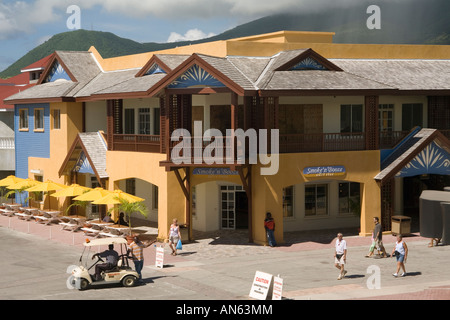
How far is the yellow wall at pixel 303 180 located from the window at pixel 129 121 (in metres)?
11.4

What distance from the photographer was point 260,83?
1223 inches

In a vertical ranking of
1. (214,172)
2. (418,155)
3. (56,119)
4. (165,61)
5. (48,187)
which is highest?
(165,61)

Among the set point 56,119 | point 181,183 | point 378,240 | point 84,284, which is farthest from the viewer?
point 56,119

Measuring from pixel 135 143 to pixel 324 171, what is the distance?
947 centimetres

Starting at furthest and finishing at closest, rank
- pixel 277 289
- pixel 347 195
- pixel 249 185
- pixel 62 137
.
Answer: pixel 62 137
pixel 347 195
pixel 249 185
pixel 277 289

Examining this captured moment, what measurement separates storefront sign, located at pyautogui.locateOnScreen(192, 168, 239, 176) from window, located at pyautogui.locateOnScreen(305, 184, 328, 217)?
233 inches

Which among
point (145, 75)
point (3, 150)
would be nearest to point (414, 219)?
point (145, 75)

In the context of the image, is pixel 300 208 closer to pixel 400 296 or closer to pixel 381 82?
pixel 381 82

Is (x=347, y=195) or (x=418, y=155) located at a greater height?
(x=418, y=155)

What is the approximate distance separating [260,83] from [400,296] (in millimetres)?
12967

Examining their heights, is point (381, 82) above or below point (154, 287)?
above

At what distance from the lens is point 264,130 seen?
102 feet

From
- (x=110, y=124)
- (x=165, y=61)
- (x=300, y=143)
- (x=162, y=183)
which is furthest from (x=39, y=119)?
(x=300, y=143)

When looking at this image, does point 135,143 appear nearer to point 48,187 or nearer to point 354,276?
point 48,187
